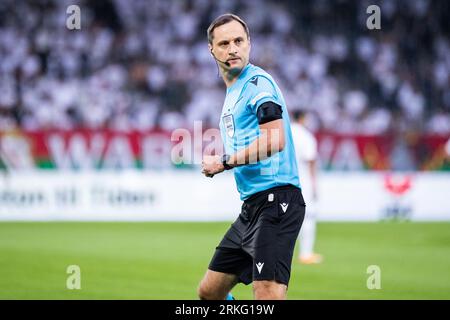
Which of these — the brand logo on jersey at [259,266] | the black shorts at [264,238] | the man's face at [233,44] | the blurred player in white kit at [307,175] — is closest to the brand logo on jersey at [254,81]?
the man's face at [233,44]

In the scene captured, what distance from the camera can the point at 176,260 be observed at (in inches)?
503

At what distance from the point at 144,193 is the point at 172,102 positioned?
4.50 metres

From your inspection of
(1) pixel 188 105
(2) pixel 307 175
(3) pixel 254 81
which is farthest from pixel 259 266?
(1) pixel 188 105

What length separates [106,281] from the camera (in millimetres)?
10469

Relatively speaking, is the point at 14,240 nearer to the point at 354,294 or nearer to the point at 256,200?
the point at 354,294

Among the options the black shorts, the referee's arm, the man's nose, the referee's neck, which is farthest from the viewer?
the referee's neck

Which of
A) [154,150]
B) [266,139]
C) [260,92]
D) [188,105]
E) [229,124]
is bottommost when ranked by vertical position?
[266,139]

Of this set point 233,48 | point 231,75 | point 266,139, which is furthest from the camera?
point 231,75

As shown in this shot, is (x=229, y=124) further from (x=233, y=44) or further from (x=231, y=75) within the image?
(x=233, y=44)

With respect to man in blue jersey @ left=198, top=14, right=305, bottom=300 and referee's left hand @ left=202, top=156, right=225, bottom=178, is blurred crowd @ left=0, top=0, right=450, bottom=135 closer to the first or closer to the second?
man in blue jersey @ left=198, top=14, right=305, bottom=300

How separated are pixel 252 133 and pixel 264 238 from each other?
2.53 ft

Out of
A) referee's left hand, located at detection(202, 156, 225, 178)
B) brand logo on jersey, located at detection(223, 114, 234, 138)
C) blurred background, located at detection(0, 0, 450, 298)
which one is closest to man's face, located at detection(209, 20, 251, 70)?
brand logo on jersey, located at detection(223, 114, 234, 138)

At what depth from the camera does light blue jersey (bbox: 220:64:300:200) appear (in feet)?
19.6

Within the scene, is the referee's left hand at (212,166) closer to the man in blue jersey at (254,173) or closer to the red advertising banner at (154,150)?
the man in blue jersey at (254,173)
